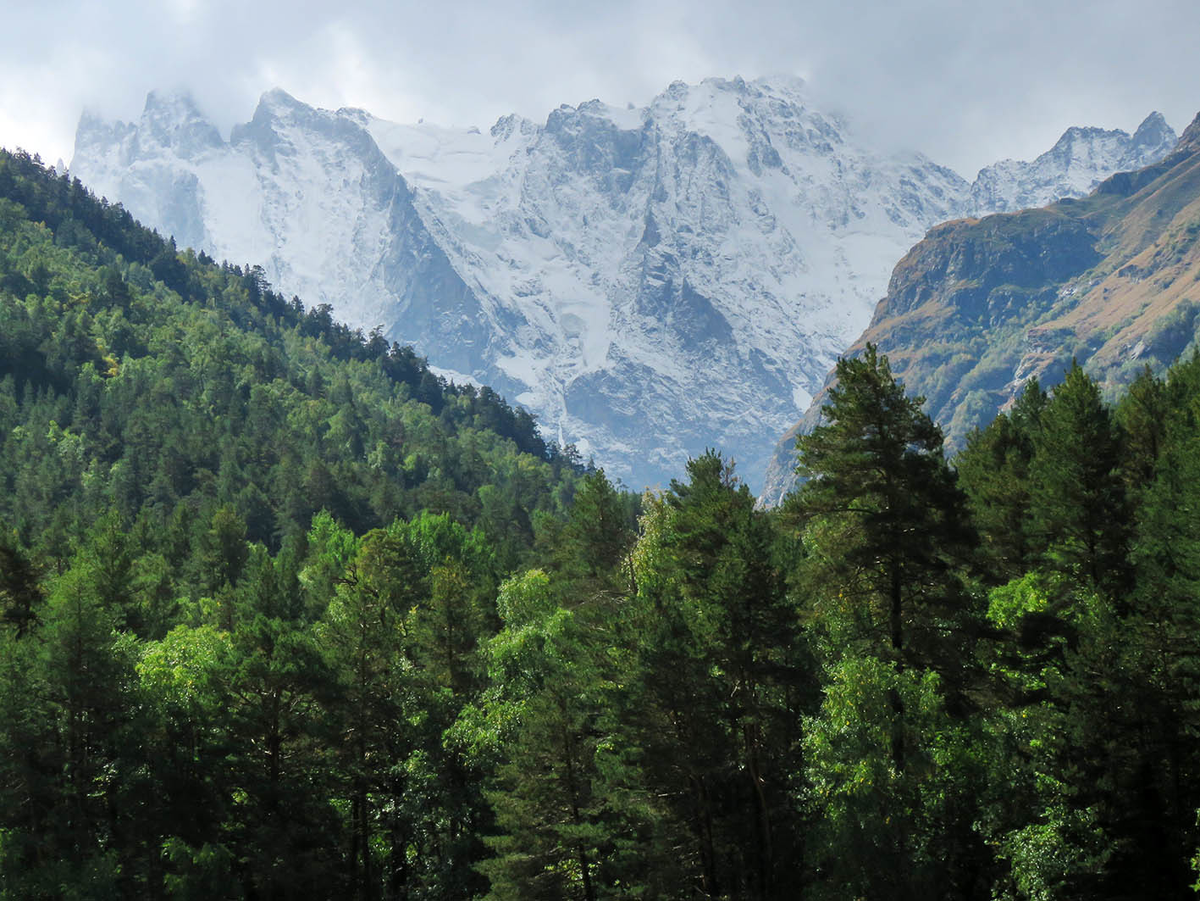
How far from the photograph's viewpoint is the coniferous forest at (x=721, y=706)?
87.4ft

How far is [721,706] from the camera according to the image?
103 ft

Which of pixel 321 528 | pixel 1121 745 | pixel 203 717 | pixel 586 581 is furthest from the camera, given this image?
pixel 321 528

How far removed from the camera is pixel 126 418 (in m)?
131

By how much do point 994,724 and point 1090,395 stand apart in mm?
11953

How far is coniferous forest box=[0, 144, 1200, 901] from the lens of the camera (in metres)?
26.6

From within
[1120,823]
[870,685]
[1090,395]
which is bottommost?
[1120,823]

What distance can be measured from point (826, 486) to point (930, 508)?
9.26 feet

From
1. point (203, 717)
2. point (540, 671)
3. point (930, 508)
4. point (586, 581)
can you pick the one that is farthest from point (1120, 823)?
point (203, 717)

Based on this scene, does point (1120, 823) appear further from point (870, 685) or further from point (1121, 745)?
point (870, 685)

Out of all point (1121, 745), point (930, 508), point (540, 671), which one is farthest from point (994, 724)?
point (540, 671)

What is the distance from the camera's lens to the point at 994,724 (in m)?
27.9

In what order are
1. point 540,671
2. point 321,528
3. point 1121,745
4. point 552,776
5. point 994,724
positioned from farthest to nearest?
point 321,528, point 540,671, point 552,776, point 994,724, point 1121,745

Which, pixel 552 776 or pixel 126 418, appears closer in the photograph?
pixel 552 776

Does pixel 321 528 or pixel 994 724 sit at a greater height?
pixel 321 528
